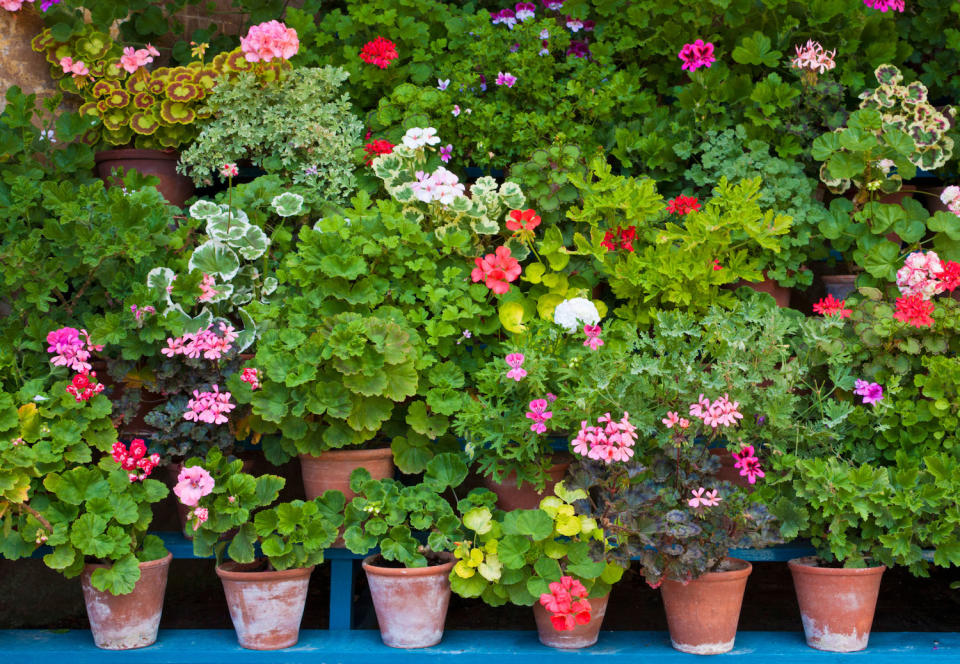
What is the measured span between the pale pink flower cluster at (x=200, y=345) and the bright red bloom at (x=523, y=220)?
0.92 metres

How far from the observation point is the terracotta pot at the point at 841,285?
3.44m

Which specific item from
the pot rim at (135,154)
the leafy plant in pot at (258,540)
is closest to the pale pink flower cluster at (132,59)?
the pot rim at (135,154)

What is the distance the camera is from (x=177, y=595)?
12.5 ft

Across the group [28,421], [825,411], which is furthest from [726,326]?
[28,421]

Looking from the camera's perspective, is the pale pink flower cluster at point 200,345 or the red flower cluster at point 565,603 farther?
the pale pink flower cluster at point 200,345

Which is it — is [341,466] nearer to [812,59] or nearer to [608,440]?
[608,440]

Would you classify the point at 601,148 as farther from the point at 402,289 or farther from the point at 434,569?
the point at 434,569

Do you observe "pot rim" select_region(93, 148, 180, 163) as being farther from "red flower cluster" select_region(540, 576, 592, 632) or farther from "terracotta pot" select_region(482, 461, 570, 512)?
"red flower cluster" select_region(540, 576, 592, 632)

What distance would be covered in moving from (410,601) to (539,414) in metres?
0.60

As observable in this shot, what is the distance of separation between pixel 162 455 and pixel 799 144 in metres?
2.38

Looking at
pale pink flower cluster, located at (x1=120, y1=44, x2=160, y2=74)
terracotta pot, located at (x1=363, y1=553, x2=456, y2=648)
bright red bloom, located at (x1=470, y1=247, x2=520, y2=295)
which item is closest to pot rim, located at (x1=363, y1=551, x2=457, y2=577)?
terracotta pot, located at (x1=363, y1=553, x2=456, y2=648)

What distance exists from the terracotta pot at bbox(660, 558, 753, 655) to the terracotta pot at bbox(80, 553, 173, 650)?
1.35 metres

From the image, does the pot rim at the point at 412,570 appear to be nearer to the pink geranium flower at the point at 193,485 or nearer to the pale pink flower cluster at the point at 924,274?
the pink geranium flower at the point at 193,485

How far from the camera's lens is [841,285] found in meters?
3.45
